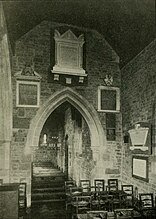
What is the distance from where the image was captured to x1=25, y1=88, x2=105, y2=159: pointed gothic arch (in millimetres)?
8156

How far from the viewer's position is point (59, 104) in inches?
338

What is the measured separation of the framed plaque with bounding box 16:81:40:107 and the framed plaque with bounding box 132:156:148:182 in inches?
130

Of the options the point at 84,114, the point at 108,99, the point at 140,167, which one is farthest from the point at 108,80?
the point at 140,167

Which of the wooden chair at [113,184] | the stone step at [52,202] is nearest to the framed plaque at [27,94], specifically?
the wooden chair at [113,184]

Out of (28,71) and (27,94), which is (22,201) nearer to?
(27,94)

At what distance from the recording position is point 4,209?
4.93 m

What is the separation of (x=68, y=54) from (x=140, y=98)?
2.62m

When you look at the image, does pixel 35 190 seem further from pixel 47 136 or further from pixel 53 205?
pixel 47 136

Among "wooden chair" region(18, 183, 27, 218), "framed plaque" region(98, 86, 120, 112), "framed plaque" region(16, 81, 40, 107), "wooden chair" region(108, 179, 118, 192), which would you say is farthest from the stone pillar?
"wooden chair" region(108, 179, 118, 192)

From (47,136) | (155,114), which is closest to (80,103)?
(155,114)

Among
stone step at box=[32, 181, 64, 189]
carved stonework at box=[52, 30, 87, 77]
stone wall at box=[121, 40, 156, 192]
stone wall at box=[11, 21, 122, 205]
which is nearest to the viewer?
stone wall at box=[121, 40, 156, 192]

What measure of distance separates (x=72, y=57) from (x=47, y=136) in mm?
11298

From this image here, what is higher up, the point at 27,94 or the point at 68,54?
the point at 68,54

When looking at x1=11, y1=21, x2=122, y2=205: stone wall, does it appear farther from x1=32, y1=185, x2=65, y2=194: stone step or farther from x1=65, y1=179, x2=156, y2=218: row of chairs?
x1=32, y1=185, x2=65, y2=194: stone step
